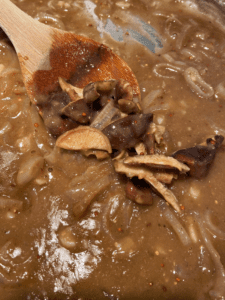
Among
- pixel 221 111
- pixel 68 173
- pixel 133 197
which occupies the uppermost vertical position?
pixel 221 111

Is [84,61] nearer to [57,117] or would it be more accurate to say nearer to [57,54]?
[57,54]

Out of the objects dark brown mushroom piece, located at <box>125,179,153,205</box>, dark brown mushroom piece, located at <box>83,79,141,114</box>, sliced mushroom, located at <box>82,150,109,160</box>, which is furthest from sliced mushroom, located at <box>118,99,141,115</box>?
dark brown mushroom piece, located at <box>125,179,153,205</box>

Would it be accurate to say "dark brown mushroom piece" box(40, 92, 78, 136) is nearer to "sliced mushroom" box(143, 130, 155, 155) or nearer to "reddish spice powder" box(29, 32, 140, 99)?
"reddish spice powder" box(29, 32, 140, 99)

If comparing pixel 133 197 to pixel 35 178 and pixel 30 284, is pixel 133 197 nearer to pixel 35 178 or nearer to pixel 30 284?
pixel 35 178

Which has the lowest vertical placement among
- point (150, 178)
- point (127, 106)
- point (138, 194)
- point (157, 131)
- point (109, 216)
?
point (109, 216)

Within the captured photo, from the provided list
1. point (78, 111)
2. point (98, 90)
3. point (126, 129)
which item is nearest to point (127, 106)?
point (126, 129)

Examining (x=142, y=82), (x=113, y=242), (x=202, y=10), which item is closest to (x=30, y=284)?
(x=113, y=242)
